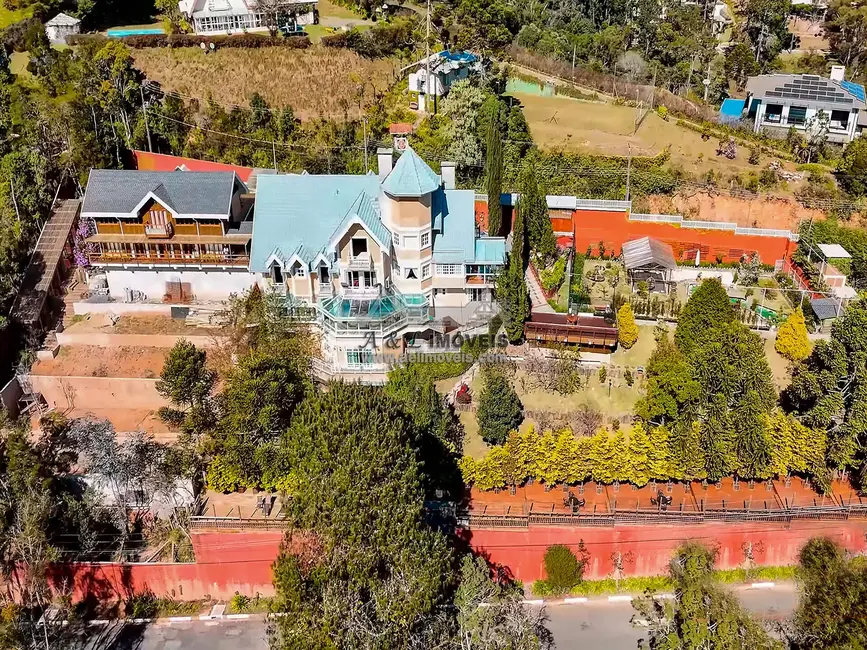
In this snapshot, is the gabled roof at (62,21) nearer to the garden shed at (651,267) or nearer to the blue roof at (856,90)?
the garden shed at (651,267)

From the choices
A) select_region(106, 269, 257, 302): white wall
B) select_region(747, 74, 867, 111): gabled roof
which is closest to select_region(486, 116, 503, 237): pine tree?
select_region(106, 269, 257, 302): white wall

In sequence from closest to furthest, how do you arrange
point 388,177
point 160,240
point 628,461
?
point 628,461, point 388,177, point 160,240

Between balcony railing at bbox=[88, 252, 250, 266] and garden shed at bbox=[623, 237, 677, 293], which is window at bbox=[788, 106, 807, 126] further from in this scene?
balcony railing at bbox=[88, 252, 250, 266]

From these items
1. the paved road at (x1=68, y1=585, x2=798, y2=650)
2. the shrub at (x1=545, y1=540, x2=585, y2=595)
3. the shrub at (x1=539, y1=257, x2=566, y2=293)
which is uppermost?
the shrub at (x1=539, y1=257, x2=566, y2=293)

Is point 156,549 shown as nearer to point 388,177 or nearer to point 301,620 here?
point 301,620

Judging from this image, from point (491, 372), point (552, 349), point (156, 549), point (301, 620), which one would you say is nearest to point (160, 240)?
point (156, 549)

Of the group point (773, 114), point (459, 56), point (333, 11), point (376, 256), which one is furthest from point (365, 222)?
point (773, 114)
